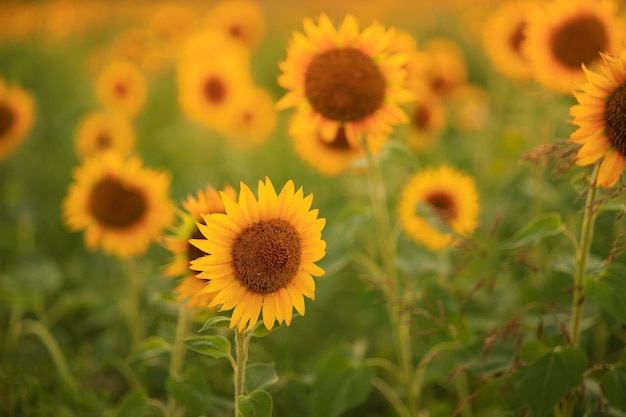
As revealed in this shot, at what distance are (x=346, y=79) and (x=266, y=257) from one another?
2.46ft

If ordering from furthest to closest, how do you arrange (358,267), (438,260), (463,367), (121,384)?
1. (358,267)
2. (121,384)
3. (438,260)
4. (463,367)

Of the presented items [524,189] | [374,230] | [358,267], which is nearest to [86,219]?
[358,267]

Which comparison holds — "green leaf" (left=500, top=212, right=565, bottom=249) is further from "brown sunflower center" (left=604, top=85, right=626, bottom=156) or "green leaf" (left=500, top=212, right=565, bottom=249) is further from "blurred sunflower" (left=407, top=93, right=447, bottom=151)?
"blurred sunflower" (left=407, top=93, right=447, bottom=151)

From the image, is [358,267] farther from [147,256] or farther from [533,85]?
[533,85]

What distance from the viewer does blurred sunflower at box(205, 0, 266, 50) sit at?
187 inches

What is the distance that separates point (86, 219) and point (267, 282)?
4.80 ft

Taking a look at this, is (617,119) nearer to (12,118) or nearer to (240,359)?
(240,359)

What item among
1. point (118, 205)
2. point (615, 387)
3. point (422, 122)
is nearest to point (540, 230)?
point (615, 387)

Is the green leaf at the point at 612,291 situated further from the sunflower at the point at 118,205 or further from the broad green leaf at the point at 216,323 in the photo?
the sunflower at the point at 118,205

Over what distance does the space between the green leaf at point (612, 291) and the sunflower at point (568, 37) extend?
1037mm

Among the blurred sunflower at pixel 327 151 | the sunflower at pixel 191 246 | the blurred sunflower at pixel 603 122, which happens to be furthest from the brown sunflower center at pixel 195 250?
the blurred sunflower at pixel 327 151

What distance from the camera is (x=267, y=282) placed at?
4.31ft

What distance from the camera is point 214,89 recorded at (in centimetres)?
398

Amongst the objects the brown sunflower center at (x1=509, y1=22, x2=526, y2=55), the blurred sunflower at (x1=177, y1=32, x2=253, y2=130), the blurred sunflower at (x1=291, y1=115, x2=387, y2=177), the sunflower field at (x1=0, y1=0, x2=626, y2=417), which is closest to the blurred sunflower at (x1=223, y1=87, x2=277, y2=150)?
the sunflower field at (x1=0, y1=0, x2=626, y2=417)
